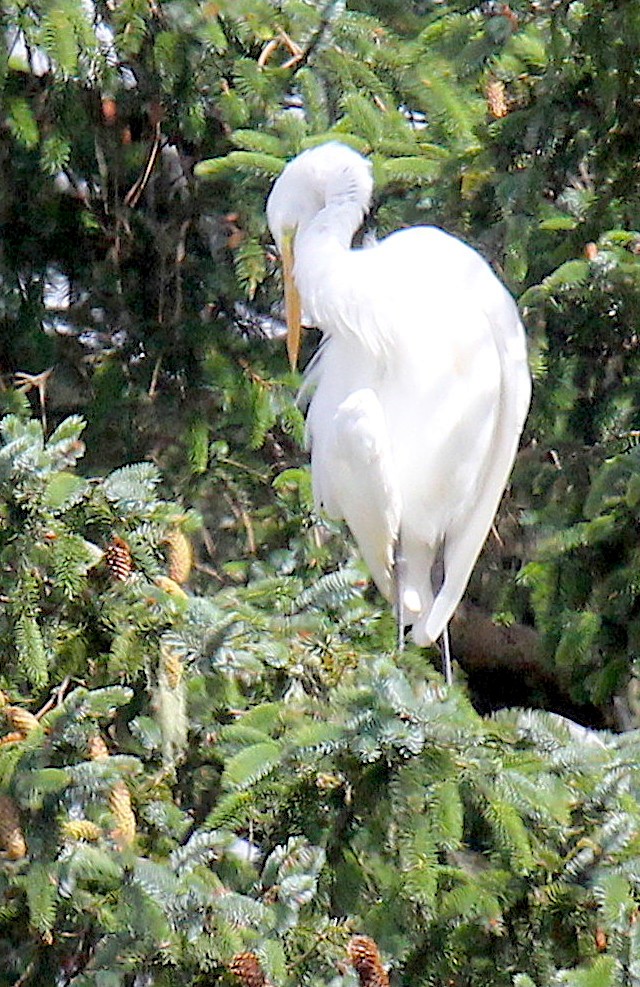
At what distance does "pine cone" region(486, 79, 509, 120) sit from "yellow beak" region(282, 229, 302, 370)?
19.4 inches

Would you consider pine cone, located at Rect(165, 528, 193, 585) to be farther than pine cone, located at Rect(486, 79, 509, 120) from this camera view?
No

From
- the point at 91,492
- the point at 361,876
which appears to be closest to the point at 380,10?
the point at 91,492

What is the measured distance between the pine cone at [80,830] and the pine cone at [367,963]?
0.34 m

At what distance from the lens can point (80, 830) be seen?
1.85 m

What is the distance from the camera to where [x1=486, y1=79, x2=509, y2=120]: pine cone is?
9.54 feet

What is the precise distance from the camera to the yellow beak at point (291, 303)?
2686mm

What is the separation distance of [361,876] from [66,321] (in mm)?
1554

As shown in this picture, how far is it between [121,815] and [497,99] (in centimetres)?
161

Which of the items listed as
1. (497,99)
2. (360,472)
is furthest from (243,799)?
(497,99)

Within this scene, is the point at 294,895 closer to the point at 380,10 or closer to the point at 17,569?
the point at 17,569

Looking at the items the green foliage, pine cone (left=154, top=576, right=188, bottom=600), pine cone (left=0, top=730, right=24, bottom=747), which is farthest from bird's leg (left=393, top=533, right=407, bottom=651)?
pine cone (left=0, top=730, right=24, bottom=747)

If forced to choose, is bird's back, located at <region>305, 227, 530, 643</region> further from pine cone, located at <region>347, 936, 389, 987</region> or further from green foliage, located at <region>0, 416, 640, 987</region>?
pine cone, located at <region>347, 936, 389, 987</region>

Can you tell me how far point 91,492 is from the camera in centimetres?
194

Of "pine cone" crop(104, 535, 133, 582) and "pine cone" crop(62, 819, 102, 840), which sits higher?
"pine cone" crop(104, 535, 133, 582)
